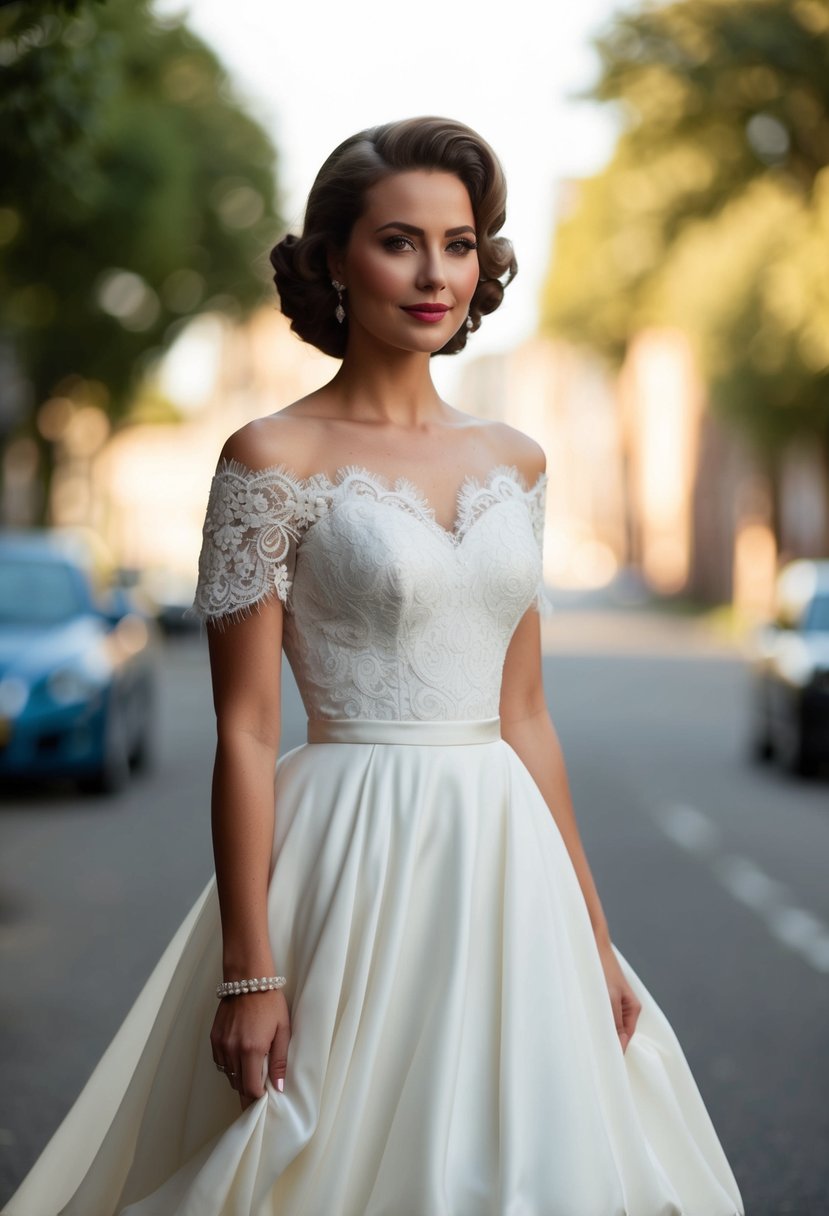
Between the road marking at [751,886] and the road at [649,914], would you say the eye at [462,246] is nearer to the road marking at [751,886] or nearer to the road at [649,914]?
the road at [649,914]

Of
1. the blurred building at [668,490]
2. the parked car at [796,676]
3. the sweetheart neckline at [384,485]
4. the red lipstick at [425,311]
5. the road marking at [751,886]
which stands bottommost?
the road marking at [751,886]

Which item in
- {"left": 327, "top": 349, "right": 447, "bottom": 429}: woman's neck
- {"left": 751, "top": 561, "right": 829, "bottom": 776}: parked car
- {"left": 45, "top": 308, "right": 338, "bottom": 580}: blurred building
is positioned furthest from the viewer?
{"left": 45, "top": 308, "right": 338, "bottom": 580}: blurred building

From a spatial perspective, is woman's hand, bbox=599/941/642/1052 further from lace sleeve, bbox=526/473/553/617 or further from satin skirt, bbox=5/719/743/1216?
lace sleeve, bbox=526/473/553/617

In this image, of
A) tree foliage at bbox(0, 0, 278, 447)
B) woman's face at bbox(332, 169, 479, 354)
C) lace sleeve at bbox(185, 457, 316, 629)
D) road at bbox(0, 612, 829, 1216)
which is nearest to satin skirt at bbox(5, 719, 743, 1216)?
lace sleeve at bbox(185, 457, 316, 629)

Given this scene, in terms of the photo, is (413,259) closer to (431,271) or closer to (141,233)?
(431,271)

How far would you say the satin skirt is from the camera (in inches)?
105

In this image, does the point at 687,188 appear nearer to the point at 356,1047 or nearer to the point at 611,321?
the point at 611,321

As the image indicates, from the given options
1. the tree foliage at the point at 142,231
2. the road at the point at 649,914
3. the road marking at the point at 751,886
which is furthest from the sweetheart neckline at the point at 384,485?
the tree foliage at the point at 142,231

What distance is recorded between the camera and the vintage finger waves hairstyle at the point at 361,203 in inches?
114

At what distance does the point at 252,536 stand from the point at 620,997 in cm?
94

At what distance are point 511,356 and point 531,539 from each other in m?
166

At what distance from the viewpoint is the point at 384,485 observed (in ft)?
9.55

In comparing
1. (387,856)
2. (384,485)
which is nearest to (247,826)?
(387,856)

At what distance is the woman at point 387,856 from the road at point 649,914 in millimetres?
1895
